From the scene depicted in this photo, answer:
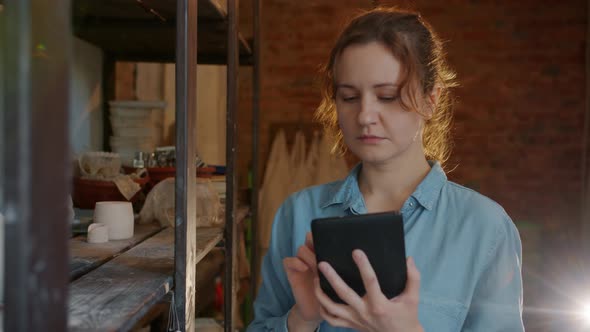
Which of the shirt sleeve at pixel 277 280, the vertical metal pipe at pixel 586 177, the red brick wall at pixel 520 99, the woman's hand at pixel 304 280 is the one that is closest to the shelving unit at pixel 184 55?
the shirt sleeve at pixel 277 280

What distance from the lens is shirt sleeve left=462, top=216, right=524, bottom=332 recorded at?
0.99 metres

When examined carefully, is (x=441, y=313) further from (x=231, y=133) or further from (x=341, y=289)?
(x=231, y=133)

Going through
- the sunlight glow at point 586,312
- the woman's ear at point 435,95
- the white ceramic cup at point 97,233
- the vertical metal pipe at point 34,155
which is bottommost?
the sunlight glow at point 586,312

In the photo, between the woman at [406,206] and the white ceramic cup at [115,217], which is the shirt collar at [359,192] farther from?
the white ceramic cup at [115,217]

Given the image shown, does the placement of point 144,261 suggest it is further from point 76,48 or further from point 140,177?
point 76,48

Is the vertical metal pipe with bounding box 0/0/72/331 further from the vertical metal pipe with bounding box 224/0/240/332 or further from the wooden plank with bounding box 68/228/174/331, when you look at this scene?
the vertical metal pipe with bounding box 224/0/240/332

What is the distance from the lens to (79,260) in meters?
1.11

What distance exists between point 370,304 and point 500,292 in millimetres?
332

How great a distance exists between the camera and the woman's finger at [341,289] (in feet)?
2.63

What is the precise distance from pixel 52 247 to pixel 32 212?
4 cm

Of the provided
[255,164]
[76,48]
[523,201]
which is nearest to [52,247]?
[76,48]

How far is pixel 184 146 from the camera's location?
109cm

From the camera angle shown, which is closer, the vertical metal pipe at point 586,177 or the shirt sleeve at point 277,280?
the shirt sleeve at point 277,280

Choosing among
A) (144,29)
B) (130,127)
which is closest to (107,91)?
(130,127)
